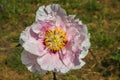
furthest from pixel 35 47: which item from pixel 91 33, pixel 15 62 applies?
pixel 91 33

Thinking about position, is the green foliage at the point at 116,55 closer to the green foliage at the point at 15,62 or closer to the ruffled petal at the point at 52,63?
the green foliage at the point at 15,62

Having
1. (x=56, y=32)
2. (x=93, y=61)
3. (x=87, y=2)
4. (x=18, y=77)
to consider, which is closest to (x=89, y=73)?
(x=93, y=61)

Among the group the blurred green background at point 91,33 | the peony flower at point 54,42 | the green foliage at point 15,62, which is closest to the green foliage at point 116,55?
the blurred green background at point 91,33

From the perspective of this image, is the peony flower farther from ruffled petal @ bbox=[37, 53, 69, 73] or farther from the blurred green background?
the blurred green background

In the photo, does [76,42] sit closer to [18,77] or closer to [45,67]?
[45,67]

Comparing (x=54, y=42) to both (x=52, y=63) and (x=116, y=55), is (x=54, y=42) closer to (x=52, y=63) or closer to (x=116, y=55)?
(x=52, y=63)

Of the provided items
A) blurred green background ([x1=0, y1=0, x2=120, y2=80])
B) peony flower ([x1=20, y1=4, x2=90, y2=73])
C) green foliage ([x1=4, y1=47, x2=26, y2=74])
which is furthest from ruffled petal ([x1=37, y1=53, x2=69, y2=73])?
green foliage ([x1=4, y1=47, x2=26, y2=74])

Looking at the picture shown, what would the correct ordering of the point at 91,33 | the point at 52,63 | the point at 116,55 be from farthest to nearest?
1. the point at 91,33
2. the point at 116,55
3. the point at 52,63
